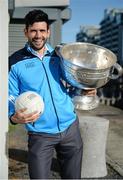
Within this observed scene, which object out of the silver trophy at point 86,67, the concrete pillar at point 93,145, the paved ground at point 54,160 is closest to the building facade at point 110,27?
the paved ground at point 54,160

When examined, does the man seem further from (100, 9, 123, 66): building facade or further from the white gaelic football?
(100, 9, 123, 66): building facade

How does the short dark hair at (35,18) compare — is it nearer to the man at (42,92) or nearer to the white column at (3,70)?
the man at (42,92)

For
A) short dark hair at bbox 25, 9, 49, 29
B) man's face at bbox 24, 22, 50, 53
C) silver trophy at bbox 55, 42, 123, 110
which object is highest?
short dark hair at bbox 25, 9, 49, 29

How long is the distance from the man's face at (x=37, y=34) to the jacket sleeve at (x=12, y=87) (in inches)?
10.0

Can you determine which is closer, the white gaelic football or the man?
the white gaelic football

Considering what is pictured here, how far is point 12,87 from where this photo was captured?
371 centimetres

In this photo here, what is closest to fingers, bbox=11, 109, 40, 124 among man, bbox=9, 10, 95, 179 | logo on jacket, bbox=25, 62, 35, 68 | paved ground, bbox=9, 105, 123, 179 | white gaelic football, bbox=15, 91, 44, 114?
white gaelic football, bbox=15, 91, 44, 114

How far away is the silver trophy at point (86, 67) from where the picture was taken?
11.6ft

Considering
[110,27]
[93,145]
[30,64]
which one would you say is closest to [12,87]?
[30,64]

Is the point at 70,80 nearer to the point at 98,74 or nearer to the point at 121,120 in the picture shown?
the point at 98,74

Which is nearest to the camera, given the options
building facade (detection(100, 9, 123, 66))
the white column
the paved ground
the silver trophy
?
the white column

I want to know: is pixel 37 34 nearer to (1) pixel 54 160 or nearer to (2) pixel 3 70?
(2) pixel 3 70

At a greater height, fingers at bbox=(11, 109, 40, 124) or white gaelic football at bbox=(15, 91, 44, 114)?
white gaelic football at bbox=(15, 91, 44, 114)

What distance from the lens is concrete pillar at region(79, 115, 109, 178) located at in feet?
20.6
